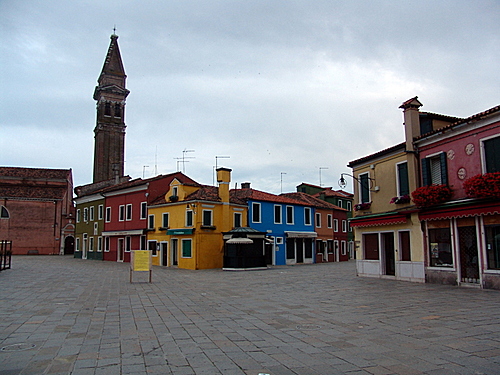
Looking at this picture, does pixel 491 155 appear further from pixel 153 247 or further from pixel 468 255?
pixel 153 247

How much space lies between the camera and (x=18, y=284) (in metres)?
16.4

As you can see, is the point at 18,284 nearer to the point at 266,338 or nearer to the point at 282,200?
the point at 266,338

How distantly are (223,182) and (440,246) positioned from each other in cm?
1690

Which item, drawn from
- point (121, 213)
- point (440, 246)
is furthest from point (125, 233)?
point (440, 246)

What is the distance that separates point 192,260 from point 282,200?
408 inches

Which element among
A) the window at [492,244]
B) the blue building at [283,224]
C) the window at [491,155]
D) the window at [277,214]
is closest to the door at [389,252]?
the window at [492,244]

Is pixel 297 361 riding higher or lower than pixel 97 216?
lower

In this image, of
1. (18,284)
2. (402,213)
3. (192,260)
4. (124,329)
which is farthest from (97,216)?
(124,329)

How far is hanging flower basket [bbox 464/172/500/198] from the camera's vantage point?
42.1 feet

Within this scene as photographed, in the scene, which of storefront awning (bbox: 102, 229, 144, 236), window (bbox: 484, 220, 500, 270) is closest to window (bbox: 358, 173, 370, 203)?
window (bbox: 484, 220, 500, 270)

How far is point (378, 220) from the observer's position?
18578 mm

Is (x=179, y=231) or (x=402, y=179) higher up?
(x=402, y=179)

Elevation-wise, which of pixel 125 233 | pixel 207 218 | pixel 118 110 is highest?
pixel 118 110

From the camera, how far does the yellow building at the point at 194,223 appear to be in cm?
2816
